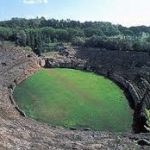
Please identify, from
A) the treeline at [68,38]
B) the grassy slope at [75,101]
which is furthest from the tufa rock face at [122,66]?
the treeline at [68,38]

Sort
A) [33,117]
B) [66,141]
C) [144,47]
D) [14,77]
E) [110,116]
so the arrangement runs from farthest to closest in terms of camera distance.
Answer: [144,47]
[14,77]
[110,116]
[33,117]
[66,141]

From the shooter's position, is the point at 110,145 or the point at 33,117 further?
the point at 33,117

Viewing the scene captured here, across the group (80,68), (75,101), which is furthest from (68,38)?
(75,101)

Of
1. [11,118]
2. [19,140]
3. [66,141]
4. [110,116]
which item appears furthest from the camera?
[110,116]

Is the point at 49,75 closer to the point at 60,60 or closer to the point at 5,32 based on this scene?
the point at 60,60

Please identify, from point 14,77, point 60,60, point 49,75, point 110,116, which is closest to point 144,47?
point 60,60

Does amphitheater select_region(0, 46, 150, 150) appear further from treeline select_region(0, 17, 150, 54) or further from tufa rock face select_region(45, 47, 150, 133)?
treeline select_region(0, 17, 150, 54)
